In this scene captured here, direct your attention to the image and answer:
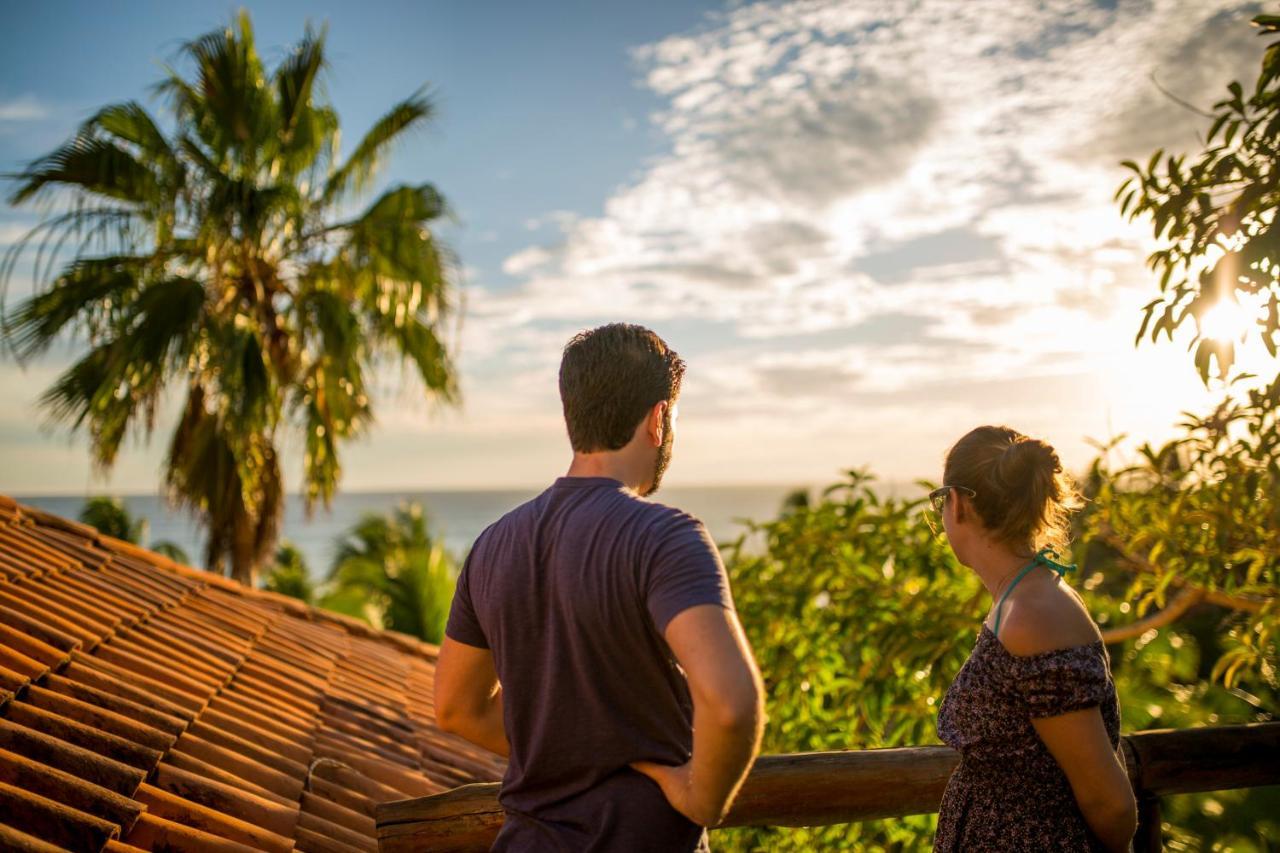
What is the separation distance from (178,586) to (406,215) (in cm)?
685

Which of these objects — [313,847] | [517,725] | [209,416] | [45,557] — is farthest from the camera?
[209,416]

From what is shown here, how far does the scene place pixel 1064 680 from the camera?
6.36 feet

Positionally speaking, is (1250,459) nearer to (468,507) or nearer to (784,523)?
(784,523)

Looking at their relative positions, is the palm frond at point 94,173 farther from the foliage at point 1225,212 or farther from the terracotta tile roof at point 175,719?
the foliage at point 1225,212

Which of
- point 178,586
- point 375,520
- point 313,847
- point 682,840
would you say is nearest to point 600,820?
point 682,840

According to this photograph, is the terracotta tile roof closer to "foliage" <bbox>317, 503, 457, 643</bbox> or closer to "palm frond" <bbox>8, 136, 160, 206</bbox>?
"palm frond" <bbox>8, 136, 160, 206</bbox>

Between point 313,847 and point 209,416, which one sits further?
point 209,416

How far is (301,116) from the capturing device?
36.2ft

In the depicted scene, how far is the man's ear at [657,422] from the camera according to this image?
174cm

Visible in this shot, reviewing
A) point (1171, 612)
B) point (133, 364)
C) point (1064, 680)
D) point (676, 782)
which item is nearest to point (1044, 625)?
point (1064, 680)

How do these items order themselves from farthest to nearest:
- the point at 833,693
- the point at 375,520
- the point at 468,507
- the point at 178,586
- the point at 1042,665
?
the point at 468,507
the point at 375,520
the point at 178,586
the point at 833,693
the point at 1042,665

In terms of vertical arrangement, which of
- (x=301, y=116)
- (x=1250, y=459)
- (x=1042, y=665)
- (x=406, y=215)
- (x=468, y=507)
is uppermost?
(x=301, y=116)

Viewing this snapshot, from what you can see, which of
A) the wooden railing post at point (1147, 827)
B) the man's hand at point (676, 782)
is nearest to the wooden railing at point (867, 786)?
the wooden railing post at point (1147, 827)

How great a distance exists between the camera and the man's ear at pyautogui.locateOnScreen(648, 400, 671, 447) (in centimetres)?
174
